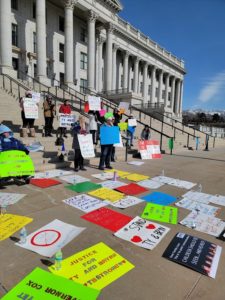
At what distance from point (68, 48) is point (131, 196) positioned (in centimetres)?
2558

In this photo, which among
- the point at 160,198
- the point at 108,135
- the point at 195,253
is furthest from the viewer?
the point at 108,135

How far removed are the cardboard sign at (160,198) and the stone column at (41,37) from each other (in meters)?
21.9

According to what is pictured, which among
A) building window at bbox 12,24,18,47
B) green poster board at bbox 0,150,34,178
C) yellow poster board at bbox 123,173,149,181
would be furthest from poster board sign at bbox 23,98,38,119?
building window at bbox 12,24,18,47

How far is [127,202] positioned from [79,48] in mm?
32982

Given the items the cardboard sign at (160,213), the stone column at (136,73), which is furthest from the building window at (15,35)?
the cardboard sign at (160,213)

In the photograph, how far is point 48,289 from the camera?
2076 mm

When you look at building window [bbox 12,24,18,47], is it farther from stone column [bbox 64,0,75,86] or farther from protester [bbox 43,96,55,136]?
protester [bbox 43,96,55,136]

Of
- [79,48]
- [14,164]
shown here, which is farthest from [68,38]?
[14,164]

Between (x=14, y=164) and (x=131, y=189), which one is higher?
(x=14, y=164)

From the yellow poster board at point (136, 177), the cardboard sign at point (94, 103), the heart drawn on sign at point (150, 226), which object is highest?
the cardboard sign at point (94, 103)

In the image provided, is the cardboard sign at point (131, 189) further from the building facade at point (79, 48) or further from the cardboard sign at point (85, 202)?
the building facade at point (79, 48)

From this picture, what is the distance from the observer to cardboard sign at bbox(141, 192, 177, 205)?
15.0ft

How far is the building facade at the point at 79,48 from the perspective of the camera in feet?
77.0

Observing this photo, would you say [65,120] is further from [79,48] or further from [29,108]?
[79,48]
